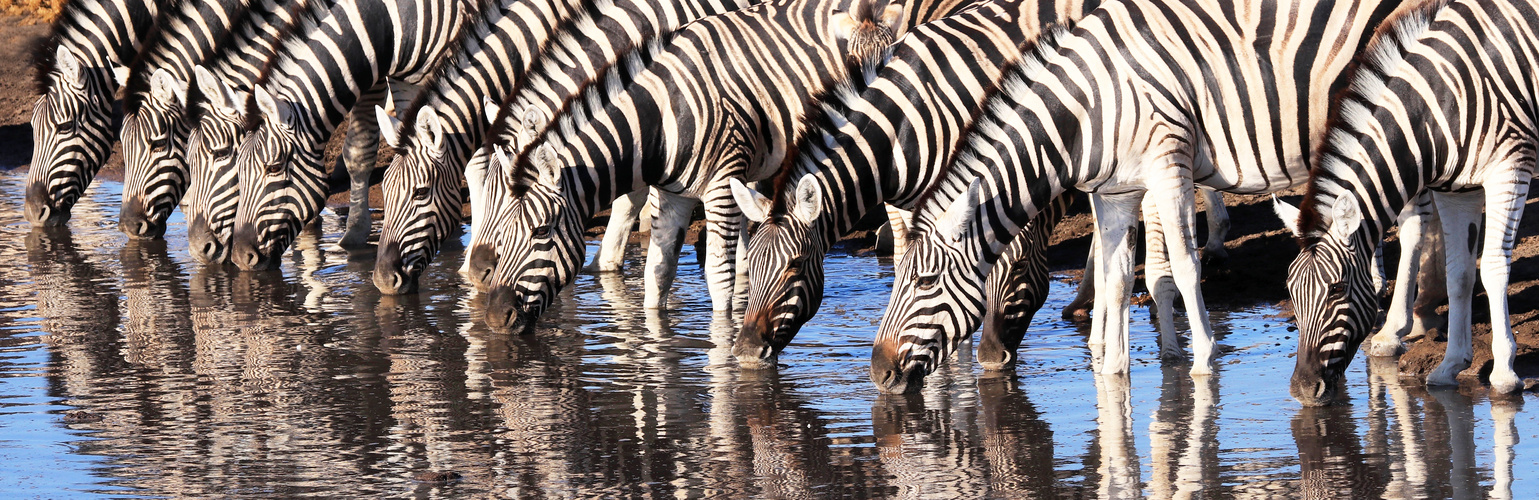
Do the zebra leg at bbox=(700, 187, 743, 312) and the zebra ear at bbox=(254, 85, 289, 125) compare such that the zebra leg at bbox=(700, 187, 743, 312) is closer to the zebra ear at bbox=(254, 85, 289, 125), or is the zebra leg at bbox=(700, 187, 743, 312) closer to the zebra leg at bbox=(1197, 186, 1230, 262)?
the zebra leg at bbox=(1197, 186, 1230, 262)

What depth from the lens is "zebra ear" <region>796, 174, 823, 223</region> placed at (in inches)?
364

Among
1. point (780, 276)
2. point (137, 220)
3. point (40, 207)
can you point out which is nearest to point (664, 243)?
point (780, 276)

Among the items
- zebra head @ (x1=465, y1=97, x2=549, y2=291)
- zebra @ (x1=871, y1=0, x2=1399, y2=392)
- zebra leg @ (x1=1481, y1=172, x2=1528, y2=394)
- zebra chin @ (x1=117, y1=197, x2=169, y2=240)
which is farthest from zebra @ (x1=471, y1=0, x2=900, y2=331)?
zebra chin @ (x1=117, y1=197, x2=169, y2=240)

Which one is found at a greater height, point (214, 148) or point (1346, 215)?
point (214, 148)

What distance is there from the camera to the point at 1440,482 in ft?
23.0

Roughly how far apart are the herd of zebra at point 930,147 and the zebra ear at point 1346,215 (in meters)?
0.01

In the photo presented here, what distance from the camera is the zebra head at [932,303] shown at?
8.65 m

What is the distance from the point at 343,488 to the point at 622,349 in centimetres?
323

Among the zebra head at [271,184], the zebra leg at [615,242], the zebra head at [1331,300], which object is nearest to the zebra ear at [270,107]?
the zebra head at [271,184]

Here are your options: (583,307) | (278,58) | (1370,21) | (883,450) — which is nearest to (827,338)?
(583,307)

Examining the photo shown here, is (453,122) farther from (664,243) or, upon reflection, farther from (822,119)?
(822,119)

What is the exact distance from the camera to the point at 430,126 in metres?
12.1

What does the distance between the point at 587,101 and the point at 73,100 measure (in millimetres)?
6744

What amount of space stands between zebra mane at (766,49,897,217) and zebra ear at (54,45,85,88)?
8.01 metres
